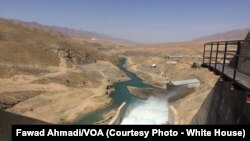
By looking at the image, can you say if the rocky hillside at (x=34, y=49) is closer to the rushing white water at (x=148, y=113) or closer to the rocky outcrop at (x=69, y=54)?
Answer: the rocky outcrop at (x=69, y=54)

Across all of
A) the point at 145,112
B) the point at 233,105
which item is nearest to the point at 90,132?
the point at 233,105

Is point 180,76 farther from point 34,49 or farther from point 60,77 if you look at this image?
point 34,49

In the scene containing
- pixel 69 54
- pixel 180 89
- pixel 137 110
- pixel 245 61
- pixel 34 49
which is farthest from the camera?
pixel 69 54

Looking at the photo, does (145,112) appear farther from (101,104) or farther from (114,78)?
(114,78)

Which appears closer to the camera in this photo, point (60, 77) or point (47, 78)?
point (47, 78)

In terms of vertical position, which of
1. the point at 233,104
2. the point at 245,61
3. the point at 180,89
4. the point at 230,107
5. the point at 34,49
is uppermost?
the point at 245,61

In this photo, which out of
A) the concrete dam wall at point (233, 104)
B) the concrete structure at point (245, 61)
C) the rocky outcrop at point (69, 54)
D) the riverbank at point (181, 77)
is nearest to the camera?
the concrete dam wall at point (233, 104)

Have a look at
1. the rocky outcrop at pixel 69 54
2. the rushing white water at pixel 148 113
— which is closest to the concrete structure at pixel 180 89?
the rushing white water at pixel 148 113

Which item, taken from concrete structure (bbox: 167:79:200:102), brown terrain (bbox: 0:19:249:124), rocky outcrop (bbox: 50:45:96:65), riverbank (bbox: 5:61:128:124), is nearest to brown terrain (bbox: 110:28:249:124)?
brown terrain (bbox: 0:19:249:124)

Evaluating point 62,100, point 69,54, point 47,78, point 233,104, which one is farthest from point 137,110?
point 69,54
